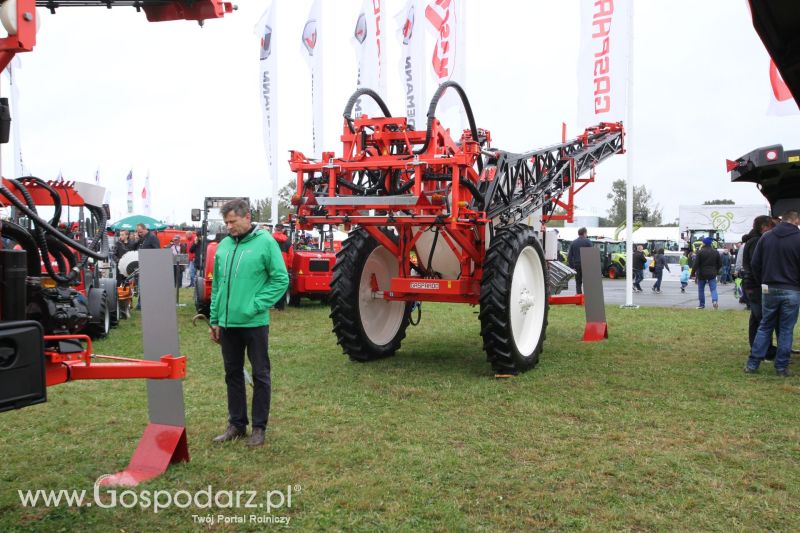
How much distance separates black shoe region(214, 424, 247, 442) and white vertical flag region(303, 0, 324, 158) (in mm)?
12568

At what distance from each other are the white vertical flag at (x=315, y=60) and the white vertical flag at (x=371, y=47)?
0.94 m

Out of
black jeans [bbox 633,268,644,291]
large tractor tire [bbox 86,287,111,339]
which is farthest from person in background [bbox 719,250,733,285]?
large tractor tire [bbox 86,287,111,339]

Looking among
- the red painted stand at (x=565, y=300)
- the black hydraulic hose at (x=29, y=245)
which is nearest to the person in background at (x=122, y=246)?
the red painted stand at (x=565, y=300)

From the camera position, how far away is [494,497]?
13.7 feet

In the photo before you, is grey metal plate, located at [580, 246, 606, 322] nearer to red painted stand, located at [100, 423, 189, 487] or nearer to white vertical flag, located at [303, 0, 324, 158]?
red painted stand, located at [100, 423, 189, 487]

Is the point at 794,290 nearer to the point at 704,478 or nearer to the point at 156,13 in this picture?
the point at 704,478

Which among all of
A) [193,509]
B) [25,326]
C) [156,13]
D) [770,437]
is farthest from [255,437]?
[770,437]

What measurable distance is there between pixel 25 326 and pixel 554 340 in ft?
27.8

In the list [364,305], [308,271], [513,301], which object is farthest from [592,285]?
[308,271]

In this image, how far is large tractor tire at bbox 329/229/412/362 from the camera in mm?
8266

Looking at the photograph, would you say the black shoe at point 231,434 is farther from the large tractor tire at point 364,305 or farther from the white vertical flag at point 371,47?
the white vertical flag at point 371,47

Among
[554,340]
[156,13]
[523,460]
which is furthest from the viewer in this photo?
[554,340]

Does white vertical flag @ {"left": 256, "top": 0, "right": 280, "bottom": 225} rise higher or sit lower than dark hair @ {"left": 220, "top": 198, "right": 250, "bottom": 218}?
higher

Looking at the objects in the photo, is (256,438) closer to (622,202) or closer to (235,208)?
(235,208)
